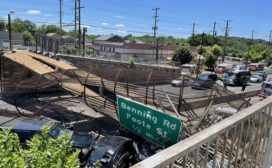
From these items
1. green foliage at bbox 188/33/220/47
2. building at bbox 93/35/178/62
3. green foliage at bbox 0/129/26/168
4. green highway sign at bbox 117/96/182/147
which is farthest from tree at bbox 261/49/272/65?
green foliage at bbox 0/129/26/168

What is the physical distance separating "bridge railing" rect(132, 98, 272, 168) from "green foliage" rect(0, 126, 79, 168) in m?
0.72

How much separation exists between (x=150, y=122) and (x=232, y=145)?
10.9 feet

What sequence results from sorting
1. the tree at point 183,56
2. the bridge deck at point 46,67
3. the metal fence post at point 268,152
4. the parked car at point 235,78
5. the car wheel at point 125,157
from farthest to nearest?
the tree at point 183,56, the parked car at point 235,78, the bridge deck at point 46,67, the car wheel at point 125,157, the metal fence post at point 268,152

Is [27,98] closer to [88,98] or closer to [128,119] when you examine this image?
[88,98]

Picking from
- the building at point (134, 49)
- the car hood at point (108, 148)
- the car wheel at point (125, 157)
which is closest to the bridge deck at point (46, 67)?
the car hood at point (108, 148)

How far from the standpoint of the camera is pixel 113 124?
41.2ft

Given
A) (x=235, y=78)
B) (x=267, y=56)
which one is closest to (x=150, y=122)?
(x=235, y=78)

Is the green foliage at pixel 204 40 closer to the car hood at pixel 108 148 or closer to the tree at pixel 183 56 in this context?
the tree at pixel 183 56

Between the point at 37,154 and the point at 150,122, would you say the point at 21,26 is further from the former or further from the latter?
the point at 37,154

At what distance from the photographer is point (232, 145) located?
89.4 inches

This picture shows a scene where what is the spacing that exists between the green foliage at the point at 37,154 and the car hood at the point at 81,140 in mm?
6193

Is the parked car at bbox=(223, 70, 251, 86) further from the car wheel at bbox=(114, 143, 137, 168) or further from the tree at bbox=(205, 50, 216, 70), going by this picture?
the car wheel at bbox=(114, 143, 137, 168)

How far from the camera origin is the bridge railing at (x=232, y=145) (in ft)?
5.03

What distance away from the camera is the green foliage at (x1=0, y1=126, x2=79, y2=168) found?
1727mm
